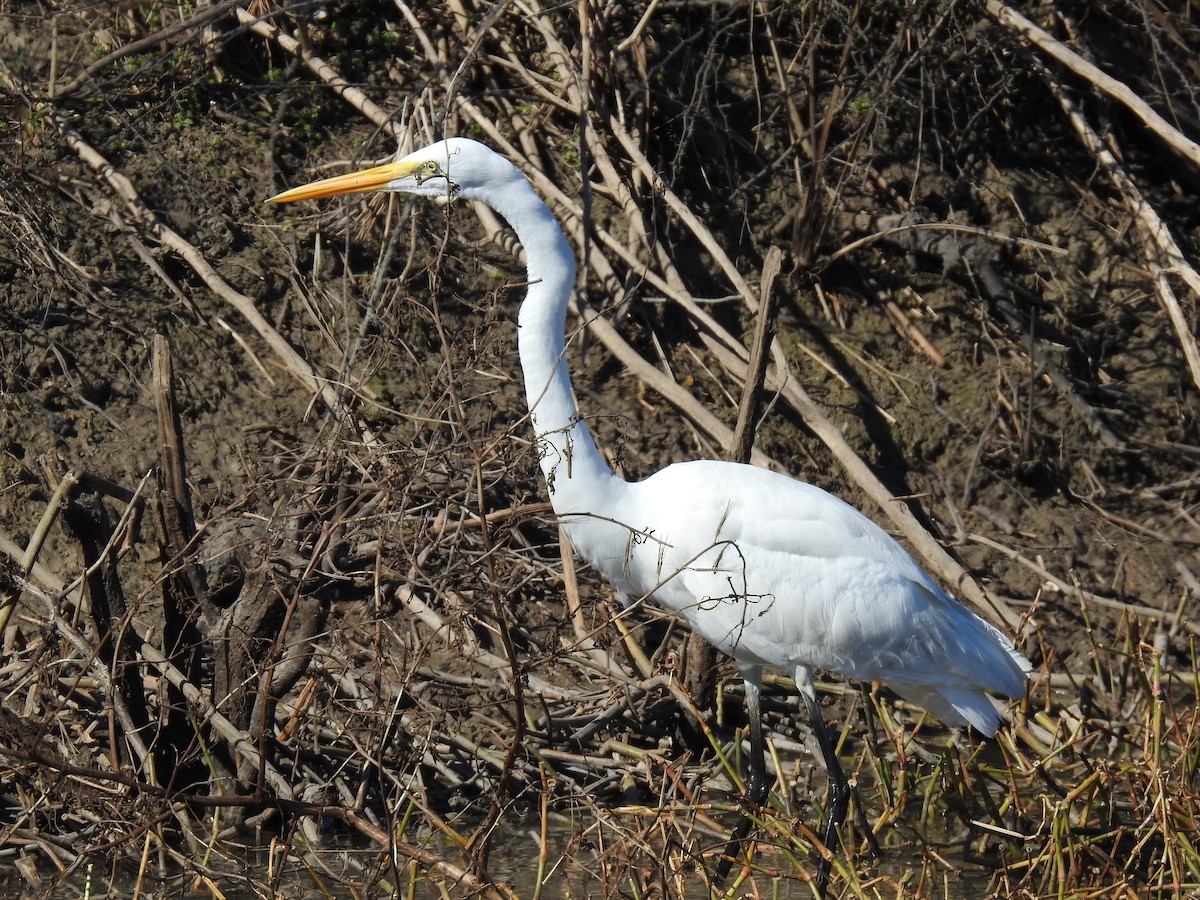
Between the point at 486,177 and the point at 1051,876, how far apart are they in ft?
7.67

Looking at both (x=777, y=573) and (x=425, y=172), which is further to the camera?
(x=777, y=573)

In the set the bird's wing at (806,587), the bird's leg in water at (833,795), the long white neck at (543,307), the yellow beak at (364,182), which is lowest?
the bird's leg in water at (833,795)

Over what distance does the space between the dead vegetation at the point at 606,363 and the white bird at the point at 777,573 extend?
0.18 m

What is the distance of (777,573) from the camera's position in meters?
3.97

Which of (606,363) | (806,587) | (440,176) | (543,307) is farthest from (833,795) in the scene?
(606,363)

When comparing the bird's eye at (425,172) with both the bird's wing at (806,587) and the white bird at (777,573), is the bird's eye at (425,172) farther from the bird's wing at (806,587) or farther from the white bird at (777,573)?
the bird's wing at (806,587)

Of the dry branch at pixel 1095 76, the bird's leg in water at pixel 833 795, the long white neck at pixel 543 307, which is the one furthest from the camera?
the dry branch at pixel 1095 76

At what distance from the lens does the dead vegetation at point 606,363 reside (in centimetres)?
379

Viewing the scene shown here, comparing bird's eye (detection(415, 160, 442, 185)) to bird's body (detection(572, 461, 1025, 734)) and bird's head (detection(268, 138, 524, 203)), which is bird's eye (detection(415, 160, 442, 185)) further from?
bird's body (detection(572, 461, 1025, 734))

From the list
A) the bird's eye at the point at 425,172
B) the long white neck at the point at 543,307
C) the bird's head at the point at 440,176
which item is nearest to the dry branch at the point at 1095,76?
the long white neck at the point at 543,307

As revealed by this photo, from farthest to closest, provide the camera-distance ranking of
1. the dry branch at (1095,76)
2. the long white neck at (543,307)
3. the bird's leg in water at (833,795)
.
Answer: the dry branch at (1095,76) → the bird's leg in water at (833,795) → the long white neck at (543,307)

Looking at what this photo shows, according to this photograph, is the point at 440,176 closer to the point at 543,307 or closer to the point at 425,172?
the point at 425,172

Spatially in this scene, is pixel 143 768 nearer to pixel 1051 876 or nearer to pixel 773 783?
pixel 773 783

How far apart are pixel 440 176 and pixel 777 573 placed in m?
1.49
